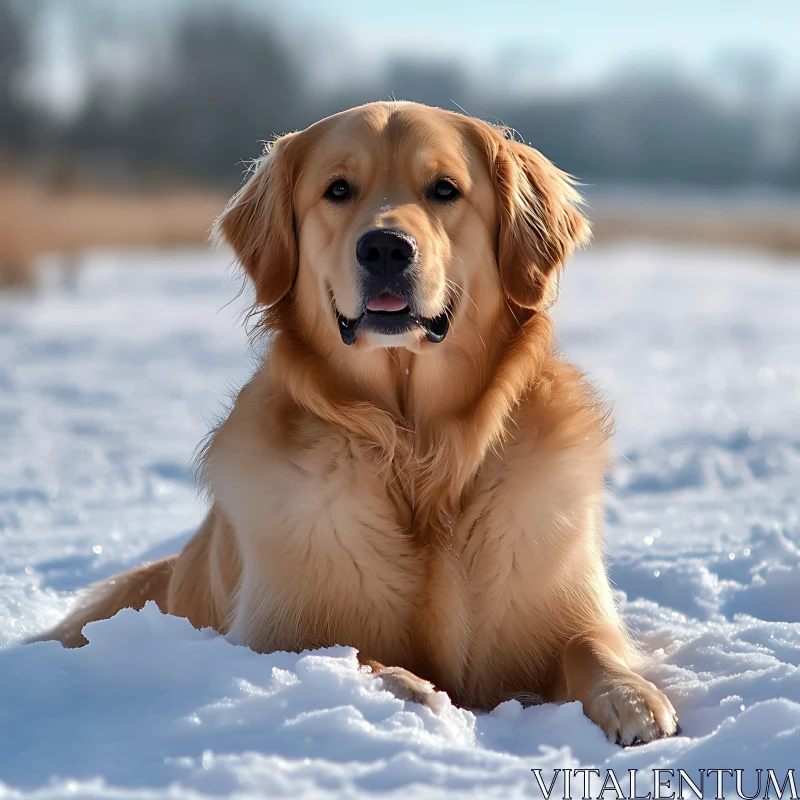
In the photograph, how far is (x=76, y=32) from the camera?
4144cm

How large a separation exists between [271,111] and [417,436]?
45.0 metres

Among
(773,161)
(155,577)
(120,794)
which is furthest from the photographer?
(773,161)

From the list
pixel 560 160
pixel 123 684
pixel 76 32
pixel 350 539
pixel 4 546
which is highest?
pixel 560 160

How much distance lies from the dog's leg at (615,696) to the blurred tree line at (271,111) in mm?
21713

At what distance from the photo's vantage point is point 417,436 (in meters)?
3.23

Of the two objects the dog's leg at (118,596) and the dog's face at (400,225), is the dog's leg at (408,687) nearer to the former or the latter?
the dog's face at (400,225)

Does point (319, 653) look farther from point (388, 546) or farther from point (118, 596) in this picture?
point (118, 596)

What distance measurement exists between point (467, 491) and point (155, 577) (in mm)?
1581

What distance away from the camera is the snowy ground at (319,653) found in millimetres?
2203

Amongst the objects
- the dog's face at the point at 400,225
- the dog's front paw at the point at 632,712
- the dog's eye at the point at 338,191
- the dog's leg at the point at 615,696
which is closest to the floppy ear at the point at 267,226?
the dog's face at the point at 400,225

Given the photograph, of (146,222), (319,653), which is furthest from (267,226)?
(146,222)

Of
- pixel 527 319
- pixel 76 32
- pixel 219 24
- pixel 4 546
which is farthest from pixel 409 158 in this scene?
pixel 219 24

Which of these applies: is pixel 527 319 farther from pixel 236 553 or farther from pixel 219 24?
pixel 219 24

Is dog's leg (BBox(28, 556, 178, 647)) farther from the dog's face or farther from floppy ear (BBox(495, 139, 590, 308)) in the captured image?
floppy ear (BBox(495, 139, 590, 308))
